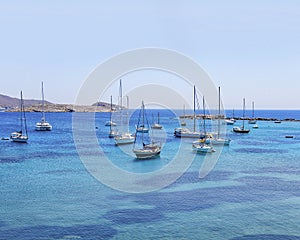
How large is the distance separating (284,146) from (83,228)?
58.6 m

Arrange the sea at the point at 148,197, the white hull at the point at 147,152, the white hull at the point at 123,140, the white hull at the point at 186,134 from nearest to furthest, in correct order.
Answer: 1. the sea at the point at 148,197
2. the white hull at the point at 147,152
3. the white hull at the point at 123,140
4. the white hull at the point at 186,134

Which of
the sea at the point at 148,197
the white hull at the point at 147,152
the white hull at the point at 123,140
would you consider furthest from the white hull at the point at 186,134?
the white hull at the point at 147,152

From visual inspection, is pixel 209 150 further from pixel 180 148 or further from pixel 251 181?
pixel 251 181

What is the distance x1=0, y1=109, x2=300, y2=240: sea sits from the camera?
2366 centimetres

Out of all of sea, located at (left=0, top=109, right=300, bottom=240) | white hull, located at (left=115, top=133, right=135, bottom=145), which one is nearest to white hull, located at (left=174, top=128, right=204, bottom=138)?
white hull, located at (left=115, top=133, right=135, bottom=145)

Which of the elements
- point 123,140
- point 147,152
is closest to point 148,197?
point 147,152

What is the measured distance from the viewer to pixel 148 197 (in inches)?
1240

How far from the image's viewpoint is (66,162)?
166 ft

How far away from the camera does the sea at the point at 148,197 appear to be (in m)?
23.7

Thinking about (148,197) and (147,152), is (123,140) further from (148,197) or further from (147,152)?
(148,197)

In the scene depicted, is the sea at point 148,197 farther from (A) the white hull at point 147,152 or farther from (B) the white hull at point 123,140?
(B) the white hull at point 123,140

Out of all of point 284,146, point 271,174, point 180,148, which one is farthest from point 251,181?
point 284,146

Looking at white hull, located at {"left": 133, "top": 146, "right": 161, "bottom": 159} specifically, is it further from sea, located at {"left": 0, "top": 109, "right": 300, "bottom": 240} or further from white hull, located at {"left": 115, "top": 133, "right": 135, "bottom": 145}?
white hull, located at {"left": 115, "top": 133, "right": 135, "bottom": 145}

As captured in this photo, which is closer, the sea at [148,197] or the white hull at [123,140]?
the sea at [148,197]
